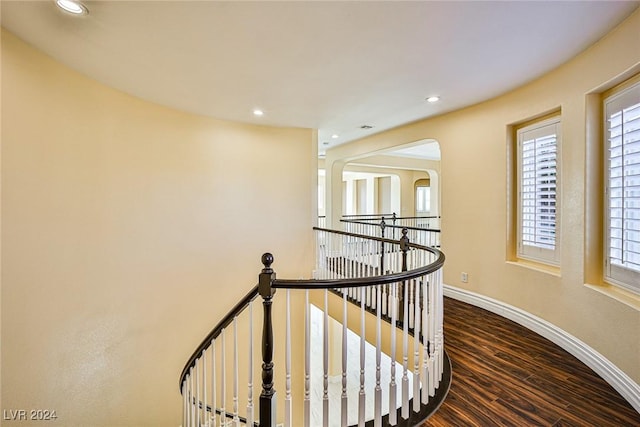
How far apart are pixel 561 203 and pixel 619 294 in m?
0.95

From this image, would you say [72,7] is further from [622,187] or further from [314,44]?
[622,187]

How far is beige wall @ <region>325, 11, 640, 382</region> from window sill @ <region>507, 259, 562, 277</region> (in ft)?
0.10

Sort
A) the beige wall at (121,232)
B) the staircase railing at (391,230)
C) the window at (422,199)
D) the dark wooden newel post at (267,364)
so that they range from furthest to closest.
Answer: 1. the window at (422,199)
2. the staircase railing at (391,230)
3. the beige wall at (121,232)
4. the dark wooden newel post at (267,364)

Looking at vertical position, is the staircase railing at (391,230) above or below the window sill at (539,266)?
above

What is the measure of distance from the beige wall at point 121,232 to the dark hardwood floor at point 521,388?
3.37 metres

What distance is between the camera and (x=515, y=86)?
134 inches

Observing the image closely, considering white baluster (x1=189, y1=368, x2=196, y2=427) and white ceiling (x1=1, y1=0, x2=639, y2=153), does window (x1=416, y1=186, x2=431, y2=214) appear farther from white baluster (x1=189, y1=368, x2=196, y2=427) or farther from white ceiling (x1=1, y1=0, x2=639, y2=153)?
white baluster (x1=189, y1=368, x2=196, y2=427)

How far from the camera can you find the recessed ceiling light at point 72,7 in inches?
79.0

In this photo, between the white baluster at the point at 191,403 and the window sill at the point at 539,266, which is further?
the window sill at the point at 539,266

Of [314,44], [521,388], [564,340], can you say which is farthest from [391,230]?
[314,44]

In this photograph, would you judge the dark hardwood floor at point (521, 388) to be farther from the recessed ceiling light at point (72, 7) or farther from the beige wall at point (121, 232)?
the recessed ceiling light at point (72, 7)

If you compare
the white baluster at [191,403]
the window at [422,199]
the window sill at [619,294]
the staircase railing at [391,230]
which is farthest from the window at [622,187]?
the window at [422,199]

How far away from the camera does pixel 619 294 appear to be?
2375mm

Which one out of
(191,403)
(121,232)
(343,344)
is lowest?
(191,403)
